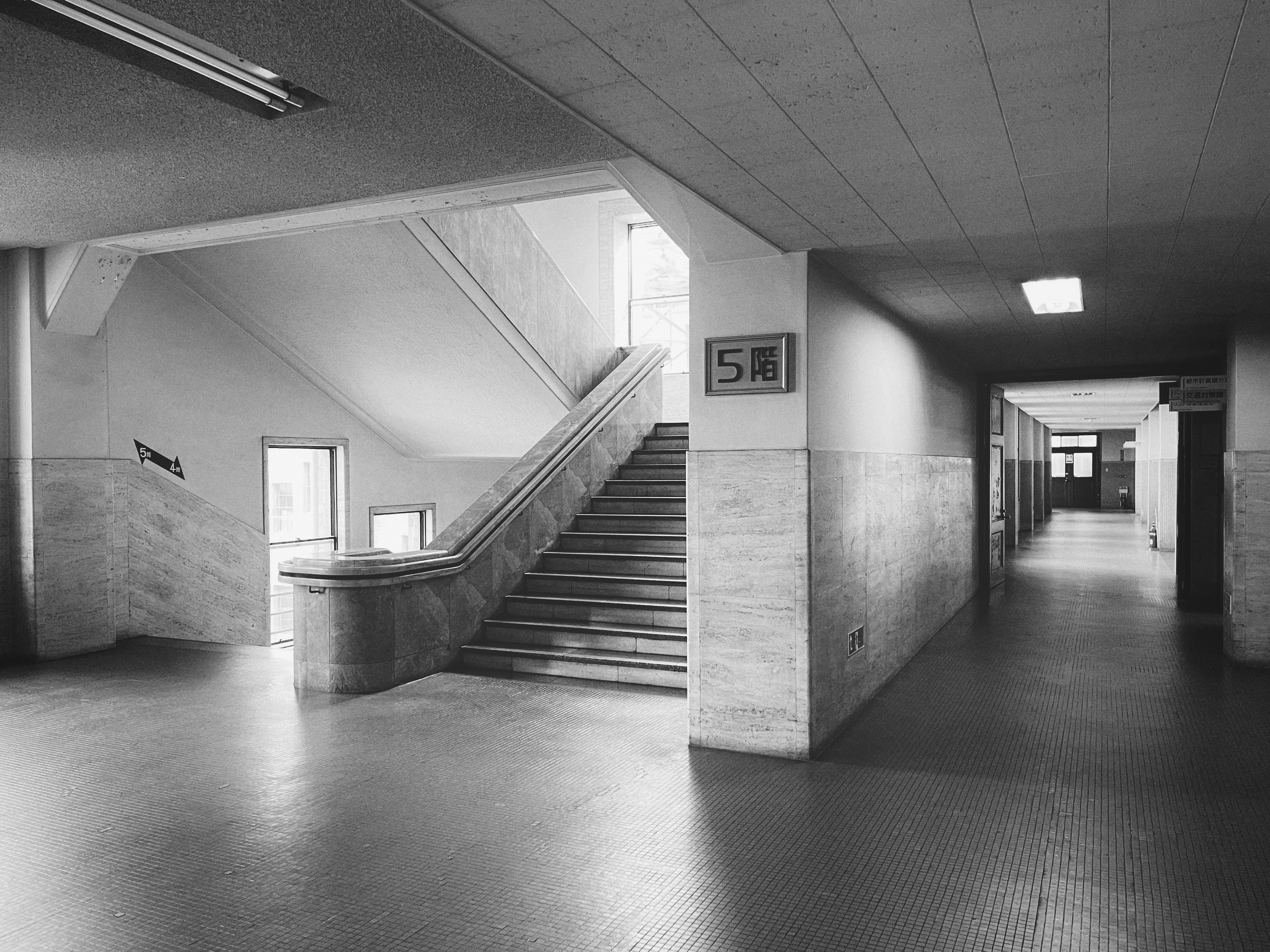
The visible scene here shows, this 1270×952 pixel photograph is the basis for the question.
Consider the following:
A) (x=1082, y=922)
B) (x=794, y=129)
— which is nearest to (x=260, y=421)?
(x=794, y=129)

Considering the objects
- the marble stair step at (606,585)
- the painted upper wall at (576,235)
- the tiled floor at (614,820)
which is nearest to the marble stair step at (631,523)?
the marble stair step at (606,585)

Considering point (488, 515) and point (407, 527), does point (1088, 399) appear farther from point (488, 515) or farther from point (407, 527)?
point (488, 515)

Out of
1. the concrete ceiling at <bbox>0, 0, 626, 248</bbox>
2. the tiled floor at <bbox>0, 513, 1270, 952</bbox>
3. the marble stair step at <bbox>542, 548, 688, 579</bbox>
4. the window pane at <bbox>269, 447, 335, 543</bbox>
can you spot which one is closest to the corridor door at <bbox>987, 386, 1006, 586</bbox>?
the tiled floor at <bbox>0, 513, 1270, 952</bbox>

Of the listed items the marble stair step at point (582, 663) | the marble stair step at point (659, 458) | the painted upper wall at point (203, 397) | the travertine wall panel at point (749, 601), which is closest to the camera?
the travertine wall panel at point (749, 601)

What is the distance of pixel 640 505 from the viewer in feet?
30.8

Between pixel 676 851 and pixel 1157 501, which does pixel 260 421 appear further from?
pixel 1157 501

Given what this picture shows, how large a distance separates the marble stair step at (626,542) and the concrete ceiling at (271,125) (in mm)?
3848

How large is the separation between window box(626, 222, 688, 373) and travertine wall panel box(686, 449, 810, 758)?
8.96 metres

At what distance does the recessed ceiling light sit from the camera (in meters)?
3.51

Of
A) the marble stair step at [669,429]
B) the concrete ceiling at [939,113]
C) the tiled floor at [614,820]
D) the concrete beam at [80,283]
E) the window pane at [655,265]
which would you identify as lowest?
the tiled floor at [614,820]

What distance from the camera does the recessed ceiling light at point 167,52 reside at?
3512mm

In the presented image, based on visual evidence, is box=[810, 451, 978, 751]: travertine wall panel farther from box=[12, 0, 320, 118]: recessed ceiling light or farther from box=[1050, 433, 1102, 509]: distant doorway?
box=[1050, 433, 1102, 509]: distant doorway

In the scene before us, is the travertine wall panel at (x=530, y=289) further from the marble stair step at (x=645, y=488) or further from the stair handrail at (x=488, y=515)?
the marble stair step at (x=645, y=488)

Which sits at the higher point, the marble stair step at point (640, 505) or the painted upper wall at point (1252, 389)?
the painted upper wall at point (1252, 389)
